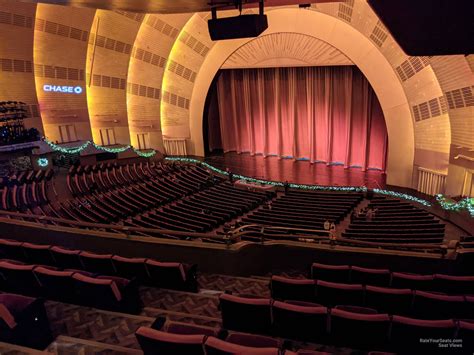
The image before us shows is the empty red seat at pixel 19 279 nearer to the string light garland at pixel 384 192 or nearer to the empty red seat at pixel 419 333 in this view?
the empty red seat at pixel 419 333

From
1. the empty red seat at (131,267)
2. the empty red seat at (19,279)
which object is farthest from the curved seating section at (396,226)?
the empty red seat at (19,279)

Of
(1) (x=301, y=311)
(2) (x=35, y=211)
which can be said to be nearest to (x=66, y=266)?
(1) (x=301, y=311)

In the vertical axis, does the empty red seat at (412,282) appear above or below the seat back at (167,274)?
below

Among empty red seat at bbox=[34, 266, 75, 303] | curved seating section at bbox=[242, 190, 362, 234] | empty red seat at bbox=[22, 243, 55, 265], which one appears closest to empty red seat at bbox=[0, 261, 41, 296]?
empty red seat at bbox=[34, 266, 75, 303]

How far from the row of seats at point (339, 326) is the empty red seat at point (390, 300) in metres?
0.40

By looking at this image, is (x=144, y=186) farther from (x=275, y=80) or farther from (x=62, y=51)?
(x=275, y=80)

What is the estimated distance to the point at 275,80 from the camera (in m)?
19.2

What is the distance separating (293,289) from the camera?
3967 mm

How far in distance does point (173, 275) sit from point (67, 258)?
1523mm

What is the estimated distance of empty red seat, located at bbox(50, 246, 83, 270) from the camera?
4.60m

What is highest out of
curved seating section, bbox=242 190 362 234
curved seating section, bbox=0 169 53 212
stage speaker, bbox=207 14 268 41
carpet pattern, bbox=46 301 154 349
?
stage speaker, bbox=207 14 268 41

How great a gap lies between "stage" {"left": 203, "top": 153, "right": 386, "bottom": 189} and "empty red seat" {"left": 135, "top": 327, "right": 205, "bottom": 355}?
12.9m

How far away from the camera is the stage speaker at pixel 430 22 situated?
237cm

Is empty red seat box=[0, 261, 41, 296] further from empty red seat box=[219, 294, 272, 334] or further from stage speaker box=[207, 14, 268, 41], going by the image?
stage speaker box=[207, 14, 268, 41]
